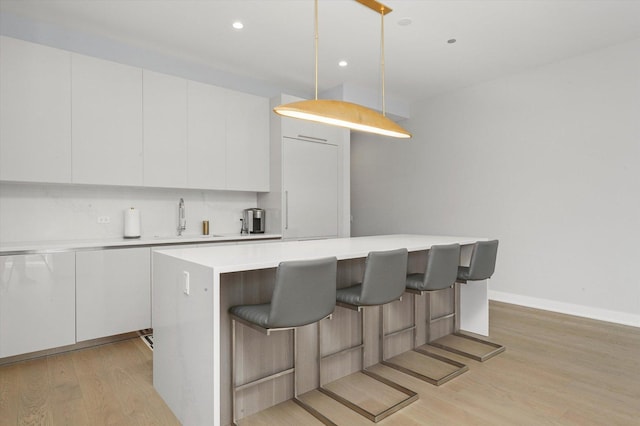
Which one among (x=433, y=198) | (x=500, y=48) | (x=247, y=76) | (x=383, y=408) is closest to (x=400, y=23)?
(x=500, y=48)

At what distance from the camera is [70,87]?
332 cm

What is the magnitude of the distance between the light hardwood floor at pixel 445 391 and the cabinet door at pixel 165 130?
1.68 meters

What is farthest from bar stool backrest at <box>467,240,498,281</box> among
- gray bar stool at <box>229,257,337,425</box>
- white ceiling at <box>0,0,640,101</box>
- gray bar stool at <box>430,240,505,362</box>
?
white ceiling at <box>0,0,640,101</box>

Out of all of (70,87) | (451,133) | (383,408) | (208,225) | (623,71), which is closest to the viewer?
(383,408)

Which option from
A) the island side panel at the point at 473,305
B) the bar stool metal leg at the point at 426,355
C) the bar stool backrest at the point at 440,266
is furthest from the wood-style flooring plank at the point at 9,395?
the island side panel at the point at 473,305

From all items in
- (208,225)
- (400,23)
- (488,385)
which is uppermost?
(400,23)

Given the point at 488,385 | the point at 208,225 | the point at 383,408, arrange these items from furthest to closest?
the point at 208,225, the point at 488,385, the point at 383,408

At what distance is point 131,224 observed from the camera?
→ 3.83 metres

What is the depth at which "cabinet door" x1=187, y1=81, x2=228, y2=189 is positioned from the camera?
4066 millimetres

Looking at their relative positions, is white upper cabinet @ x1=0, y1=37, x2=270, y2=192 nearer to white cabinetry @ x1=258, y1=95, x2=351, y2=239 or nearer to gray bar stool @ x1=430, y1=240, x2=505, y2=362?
white cabinetry @ x1=258, y1=95, x2=351, y2=239

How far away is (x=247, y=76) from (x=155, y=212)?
82.3 inches

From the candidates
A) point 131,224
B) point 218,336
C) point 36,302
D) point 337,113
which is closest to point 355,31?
point 337,113

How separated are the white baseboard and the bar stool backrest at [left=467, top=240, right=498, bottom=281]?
5.91ft

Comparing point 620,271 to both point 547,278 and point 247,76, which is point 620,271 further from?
point 247,76
